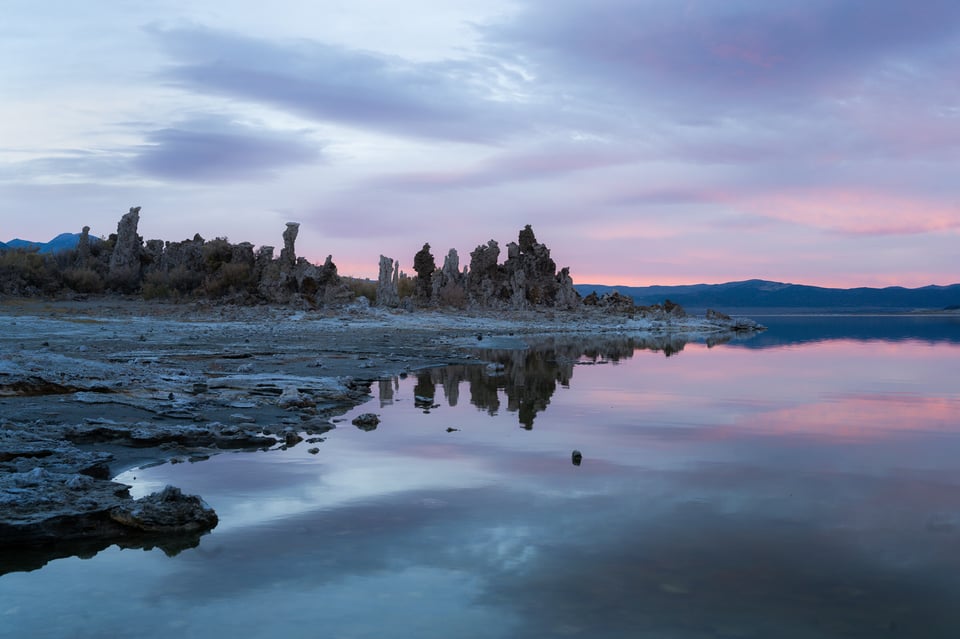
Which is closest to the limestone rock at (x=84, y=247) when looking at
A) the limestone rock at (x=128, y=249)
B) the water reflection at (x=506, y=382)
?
the limestone rock at (x=128, y=249)

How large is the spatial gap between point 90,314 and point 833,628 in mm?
40777

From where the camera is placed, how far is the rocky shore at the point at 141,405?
269 inches

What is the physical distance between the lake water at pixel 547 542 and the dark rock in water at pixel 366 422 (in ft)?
0.41

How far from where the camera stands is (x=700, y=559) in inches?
245

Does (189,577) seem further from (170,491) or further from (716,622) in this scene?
(716,622)

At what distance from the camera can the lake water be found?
5152 millimetres

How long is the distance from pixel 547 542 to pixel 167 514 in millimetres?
3418

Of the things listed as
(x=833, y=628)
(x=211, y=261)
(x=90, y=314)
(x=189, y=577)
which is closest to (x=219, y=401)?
(x=189, y=577)

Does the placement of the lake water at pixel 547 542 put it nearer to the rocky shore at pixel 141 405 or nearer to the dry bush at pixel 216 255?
the rocky shore at pixel 141 405

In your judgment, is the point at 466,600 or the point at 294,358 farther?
the point at 294,358

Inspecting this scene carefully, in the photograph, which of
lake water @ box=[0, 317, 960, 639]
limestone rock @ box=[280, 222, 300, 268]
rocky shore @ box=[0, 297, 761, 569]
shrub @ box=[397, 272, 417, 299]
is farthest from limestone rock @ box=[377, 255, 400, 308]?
lake water @ box=[0, 317, 960, 639]

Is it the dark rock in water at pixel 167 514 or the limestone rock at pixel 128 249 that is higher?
the limestone rock at pixel 128 249

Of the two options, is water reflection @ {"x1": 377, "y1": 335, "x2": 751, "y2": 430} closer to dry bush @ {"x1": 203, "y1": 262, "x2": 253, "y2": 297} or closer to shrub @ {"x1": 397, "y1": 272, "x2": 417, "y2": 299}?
dry bush @ {"x1": 203, "y1": 262, "x2": 253, "y2": 297}

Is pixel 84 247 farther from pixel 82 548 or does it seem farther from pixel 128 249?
pixel 82 548
